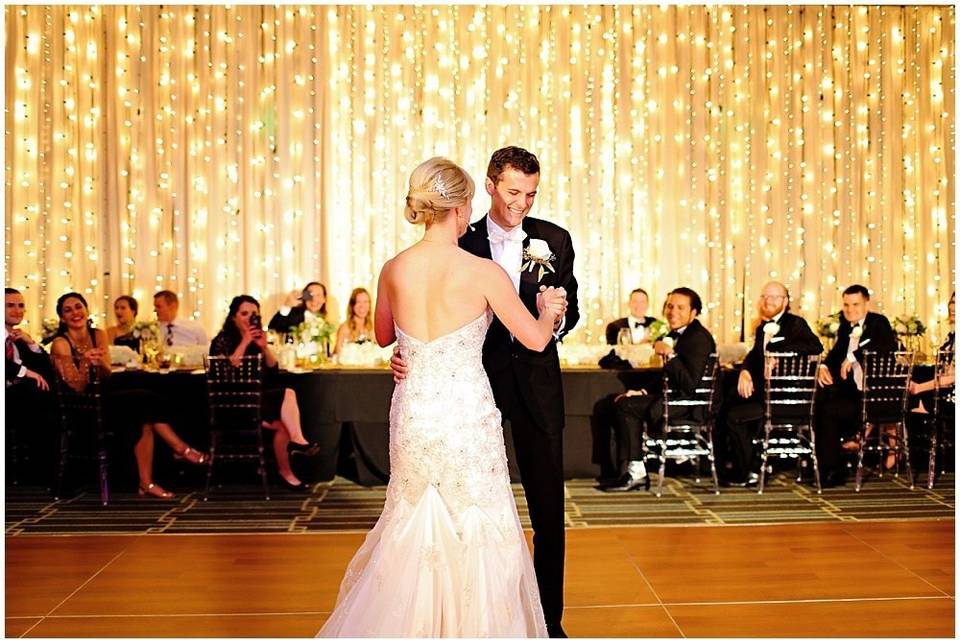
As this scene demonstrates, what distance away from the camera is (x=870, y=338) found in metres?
7.29

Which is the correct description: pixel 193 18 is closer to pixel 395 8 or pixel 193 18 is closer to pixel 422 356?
pixel 395 8

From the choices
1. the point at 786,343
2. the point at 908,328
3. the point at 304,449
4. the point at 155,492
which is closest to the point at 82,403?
the point at 155,492

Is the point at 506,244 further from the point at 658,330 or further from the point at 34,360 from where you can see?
the point at 34,360

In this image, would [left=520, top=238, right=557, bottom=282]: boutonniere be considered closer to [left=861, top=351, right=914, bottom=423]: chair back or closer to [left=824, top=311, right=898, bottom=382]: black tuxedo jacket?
[left=861, top=351, right=914, bottom=423]: chair back

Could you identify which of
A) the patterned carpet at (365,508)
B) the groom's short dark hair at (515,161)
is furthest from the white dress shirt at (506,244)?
the patterned carpet at (365,508)

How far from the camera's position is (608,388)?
7109 millimetres

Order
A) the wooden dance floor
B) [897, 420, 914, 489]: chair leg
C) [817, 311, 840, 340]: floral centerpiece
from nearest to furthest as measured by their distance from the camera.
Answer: the wooden dance floor → [897, 420, 914, 489]: chair leg → [817, 311, 840, 340]: floral centerpiece

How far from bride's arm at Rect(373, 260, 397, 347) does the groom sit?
346mm

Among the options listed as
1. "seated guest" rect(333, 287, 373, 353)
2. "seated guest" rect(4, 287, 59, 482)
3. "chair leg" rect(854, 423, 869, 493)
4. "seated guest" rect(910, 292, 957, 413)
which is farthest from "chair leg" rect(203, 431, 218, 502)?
"seated guest" rect(910, 292, 957, 413)

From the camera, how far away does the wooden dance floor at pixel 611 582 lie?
158 inches

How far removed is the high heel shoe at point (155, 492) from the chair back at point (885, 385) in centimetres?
435

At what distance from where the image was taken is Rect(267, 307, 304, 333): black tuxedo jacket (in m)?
9.38

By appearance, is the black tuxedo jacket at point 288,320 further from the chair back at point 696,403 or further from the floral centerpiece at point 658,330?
the chair back at point 696,403

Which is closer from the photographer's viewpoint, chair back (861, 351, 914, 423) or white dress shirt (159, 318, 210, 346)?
chair back (861, 351, 914, 423)
